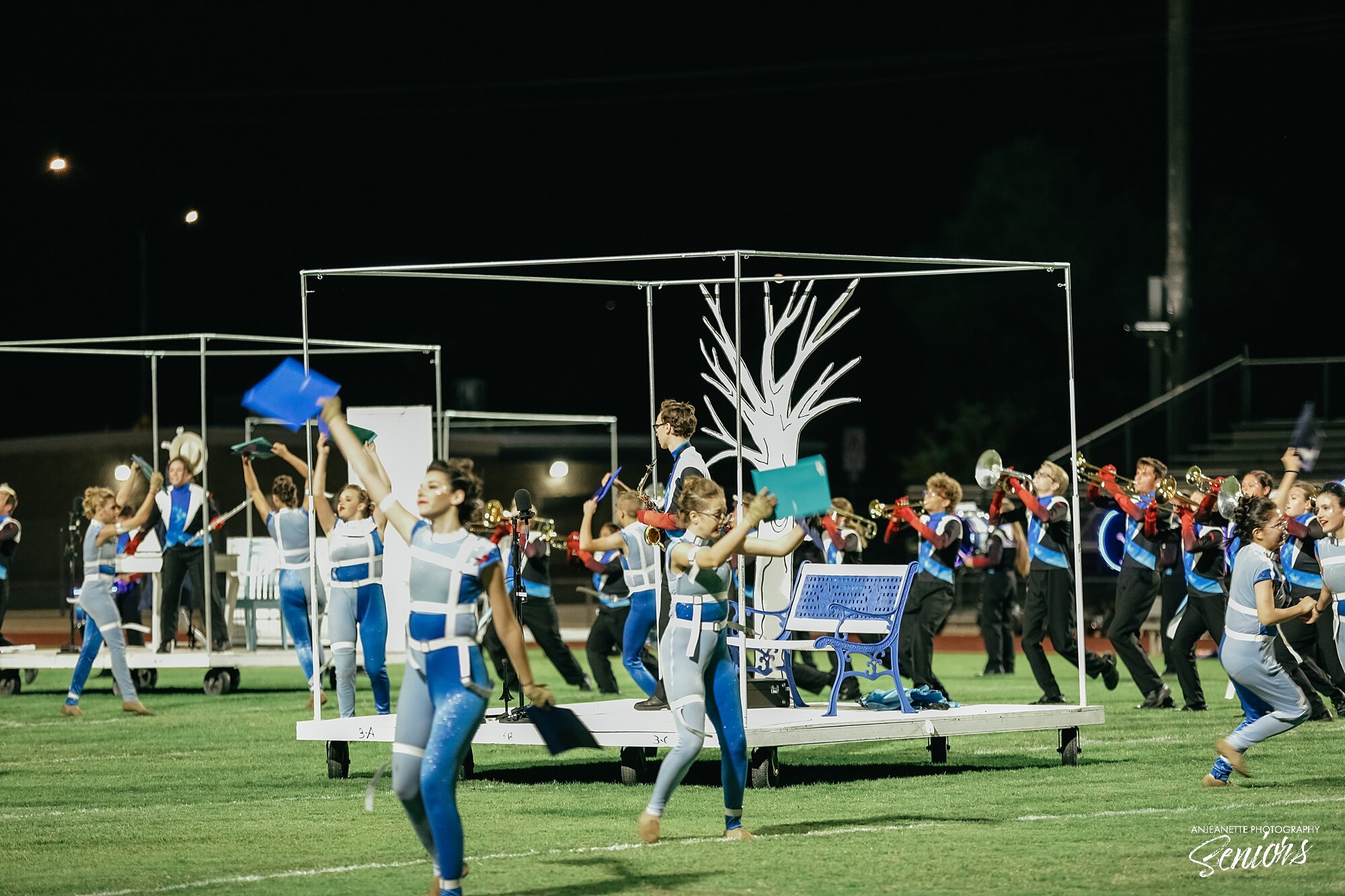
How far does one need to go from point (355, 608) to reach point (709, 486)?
480 centimetres

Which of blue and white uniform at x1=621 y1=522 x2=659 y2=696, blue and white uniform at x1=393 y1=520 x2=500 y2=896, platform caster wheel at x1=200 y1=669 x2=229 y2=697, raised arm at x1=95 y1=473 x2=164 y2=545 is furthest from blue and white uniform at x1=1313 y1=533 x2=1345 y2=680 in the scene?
platform caster wheel at x1=200 y1=669 x2=229 y2=697

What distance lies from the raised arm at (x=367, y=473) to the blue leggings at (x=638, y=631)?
6.52m

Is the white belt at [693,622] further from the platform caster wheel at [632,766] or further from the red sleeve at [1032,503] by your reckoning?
the red sleeve at [1032,503]

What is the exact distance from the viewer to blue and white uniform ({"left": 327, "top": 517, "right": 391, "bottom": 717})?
43.3ft

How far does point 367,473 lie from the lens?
773 cm

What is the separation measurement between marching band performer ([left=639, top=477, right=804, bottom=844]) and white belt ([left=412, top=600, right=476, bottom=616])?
166 centimetres

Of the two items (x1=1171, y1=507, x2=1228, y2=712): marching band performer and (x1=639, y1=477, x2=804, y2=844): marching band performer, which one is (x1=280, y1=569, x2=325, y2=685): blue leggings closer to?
(x1=1171, y1=507, x2=1228, y2=712): marching band performer

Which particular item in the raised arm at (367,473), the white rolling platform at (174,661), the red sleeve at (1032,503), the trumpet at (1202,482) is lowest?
the white rolling platform at (174,661)

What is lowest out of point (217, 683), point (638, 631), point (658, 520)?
point (217, 683)

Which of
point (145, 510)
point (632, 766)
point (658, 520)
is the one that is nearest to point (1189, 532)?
point (632, 766)

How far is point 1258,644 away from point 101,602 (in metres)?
9.37

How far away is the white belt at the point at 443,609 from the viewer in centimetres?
735

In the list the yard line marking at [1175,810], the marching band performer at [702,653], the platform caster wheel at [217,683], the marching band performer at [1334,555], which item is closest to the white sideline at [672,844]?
the yard line marking at [1175,810]

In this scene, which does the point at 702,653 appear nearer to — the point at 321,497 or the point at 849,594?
the point at 849,594
